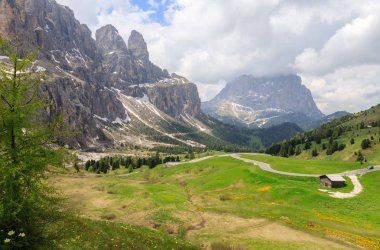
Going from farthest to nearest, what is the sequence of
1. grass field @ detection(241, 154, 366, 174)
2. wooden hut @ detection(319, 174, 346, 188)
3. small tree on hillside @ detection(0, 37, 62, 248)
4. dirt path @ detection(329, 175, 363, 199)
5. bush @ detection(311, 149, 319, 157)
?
1. bush @ detection(311, 149, 319, 157)
2. grass field @ detection(241, 154, 366, 174)
3. wooden hut @ detection(319, 174, 346, 188)
4. dirt path @ detection(329, 175, 363, 199)
5. small tree on hillside @ detection(0, 37, 62, 248)

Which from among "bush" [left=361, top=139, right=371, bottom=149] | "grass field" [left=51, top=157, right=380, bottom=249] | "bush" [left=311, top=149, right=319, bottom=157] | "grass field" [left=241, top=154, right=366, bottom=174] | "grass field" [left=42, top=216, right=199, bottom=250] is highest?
"bush" [left=361, top=139, right=371, bottom=149]

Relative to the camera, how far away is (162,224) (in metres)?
57.0

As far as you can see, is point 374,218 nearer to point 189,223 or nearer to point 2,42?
point 189,223

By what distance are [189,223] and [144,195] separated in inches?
889

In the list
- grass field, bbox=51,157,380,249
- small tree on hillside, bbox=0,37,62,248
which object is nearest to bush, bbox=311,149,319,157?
grass field, bbox=51,157,380,249

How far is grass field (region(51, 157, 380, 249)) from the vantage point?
49.2 meters

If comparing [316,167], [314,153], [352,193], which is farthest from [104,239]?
[314,153]

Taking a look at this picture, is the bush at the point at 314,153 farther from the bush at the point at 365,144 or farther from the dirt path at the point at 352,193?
the dirt path at the point at 352,193

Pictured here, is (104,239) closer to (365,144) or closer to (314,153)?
(365,144)

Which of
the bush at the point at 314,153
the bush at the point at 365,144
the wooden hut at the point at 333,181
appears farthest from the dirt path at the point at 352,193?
the bush at the point at 314,153

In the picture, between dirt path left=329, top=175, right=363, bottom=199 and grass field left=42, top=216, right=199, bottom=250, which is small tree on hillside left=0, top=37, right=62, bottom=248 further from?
dirt path left=329, top=175, right=363, bottom=199

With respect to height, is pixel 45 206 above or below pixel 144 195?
above

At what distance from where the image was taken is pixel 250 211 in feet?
221

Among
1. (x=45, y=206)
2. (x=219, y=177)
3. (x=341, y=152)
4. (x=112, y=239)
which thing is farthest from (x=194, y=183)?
(x=341, y=152)
